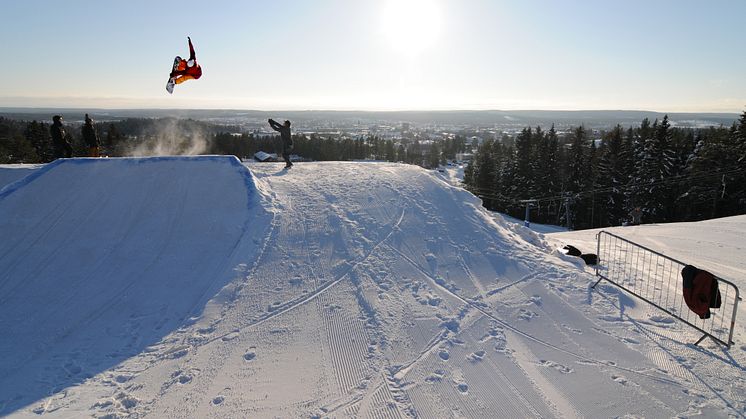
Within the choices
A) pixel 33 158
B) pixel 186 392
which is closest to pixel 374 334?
pixel 186 392

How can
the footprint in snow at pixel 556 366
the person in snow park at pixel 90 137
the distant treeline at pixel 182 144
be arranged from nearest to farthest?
1. the footprint in snow at pixel 556 366
2. the person in snow park at pixel 90 137
3. the distant treeline at pixel 182 144

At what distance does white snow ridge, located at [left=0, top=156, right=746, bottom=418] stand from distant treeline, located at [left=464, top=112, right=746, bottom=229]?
28526 millimetres

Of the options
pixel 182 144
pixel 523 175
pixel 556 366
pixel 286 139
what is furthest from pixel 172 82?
pixel 523 175

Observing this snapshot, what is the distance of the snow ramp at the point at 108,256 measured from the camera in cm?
564

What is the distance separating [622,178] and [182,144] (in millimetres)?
41274

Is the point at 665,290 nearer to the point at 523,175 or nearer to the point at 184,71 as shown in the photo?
the point at 184,71

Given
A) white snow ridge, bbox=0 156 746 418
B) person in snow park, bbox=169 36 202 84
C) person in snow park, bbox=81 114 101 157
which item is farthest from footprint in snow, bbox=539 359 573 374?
person in snow park, bbox=81 114 101 157

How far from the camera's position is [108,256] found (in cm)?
801

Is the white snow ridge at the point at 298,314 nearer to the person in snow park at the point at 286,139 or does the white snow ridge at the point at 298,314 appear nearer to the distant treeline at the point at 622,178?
the person in snow park at the point at 286,139

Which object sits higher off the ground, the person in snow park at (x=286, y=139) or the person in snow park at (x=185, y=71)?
the person in snow park at (x=185, y=71)

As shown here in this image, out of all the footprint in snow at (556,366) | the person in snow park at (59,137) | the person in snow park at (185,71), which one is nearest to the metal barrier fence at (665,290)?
the footprint in snow at (556,366)

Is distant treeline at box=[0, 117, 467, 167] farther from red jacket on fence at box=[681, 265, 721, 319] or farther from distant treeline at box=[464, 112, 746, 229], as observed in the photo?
distant treeline at box=[464, 112, 746, 229]

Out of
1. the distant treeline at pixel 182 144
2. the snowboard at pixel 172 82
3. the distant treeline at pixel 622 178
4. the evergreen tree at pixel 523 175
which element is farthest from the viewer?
the evergreen tree at pixel 523 175

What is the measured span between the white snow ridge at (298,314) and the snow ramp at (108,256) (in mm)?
41
